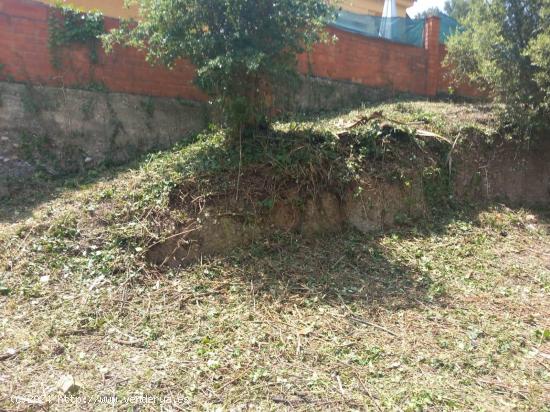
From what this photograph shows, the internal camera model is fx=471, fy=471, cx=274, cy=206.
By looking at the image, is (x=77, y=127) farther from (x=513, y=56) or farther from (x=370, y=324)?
(x=513, y=56)

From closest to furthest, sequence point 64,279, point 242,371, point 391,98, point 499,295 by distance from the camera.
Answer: point 242,371 < point 64,279 < point 499,295 < point 391,98

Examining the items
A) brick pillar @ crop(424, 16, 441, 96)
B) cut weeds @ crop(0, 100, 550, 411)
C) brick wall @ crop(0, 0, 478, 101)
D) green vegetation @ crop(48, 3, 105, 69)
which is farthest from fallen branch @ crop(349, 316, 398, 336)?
brick pillar @ crop(424, 16, 441, 96)

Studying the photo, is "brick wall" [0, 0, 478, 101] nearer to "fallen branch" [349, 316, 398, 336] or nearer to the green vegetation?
the green vegetation

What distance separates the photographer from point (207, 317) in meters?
4.36

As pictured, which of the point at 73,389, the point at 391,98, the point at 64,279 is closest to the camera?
the point at 73,389

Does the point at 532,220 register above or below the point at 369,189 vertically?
below

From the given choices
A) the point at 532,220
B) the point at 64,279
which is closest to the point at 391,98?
the point at 532,220

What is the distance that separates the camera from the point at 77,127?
294 inches

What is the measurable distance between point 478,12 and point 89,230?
23.4 feet

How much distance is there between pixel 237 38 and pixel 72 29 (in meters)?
3.36

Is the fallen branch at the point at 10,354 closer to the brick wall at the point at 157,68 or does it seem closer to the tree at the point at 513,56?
the brick wall at the point at 157,68

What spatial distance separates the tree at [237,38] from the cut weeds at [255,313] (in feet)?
2.67

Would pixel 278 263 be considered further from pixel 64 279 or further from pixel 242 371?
pixel 64 279

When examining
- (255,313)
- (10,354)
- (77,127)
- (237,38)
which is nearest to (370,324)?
(255,313)
